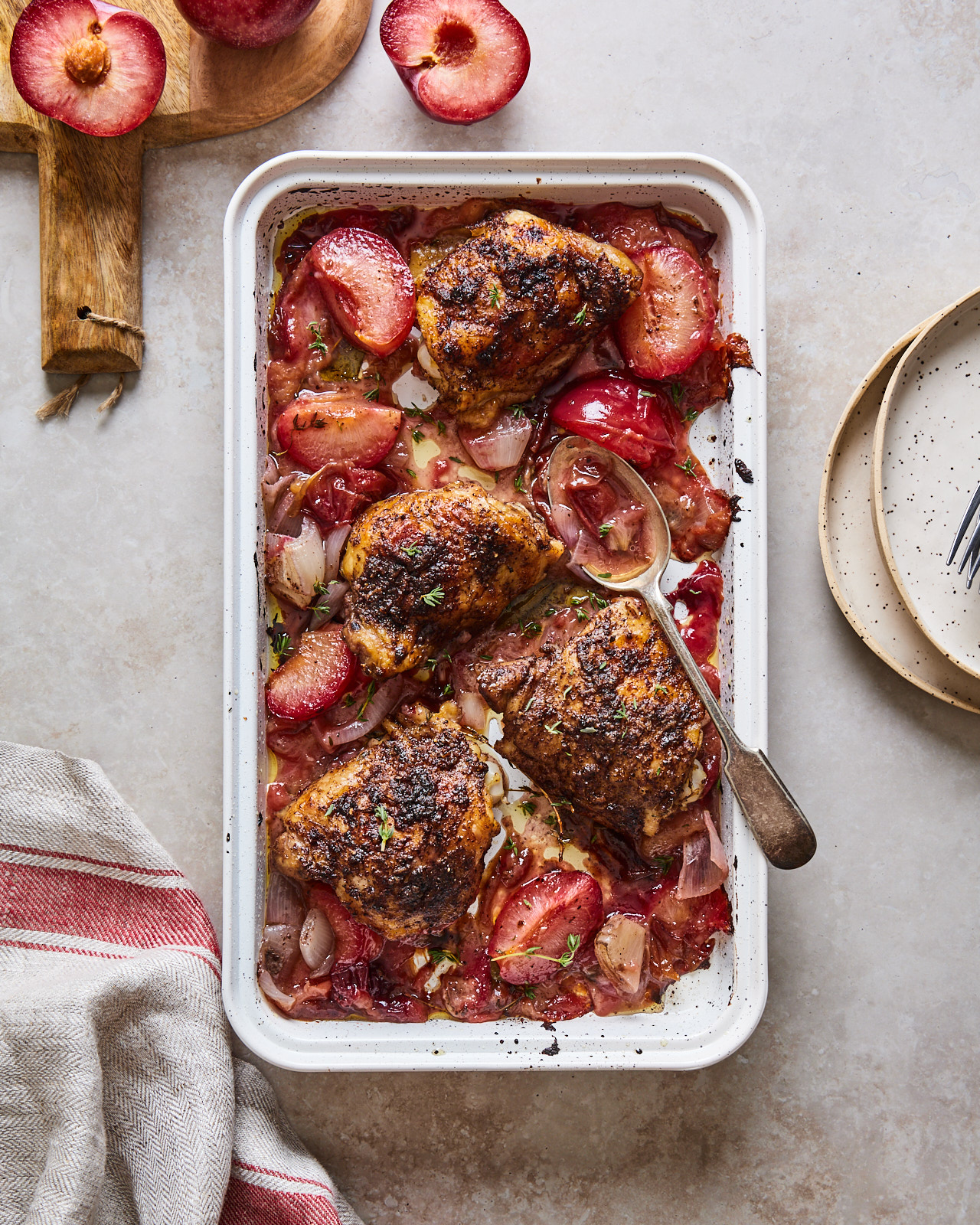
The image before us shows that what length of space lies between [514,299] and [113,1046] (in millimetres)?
2378

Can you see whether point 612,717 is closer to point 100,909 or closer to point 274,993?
point 274,993

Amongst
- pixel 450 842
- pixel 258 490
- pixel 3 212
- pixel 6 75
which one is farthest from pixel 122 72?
pixel 450 842

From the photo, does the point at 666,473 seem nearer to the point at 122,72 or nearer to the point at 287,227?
the point at 287,227

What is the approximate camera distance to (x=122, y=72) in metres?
2.50

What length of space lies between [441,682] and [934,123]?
7.64 feet

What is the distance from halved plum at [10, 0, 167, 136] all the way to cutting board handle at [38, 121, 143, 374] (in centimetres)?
12

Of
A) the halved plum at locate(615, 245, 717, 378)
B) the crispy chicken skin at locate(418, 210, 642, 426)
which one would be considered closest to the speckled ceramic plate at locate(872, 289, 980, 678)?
the halved plum at locate(615, 245, 717, 378)

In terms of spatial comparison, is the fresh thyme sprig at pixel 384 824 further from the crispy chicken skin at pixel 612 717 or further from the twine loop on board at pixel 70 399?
the twine loop on board at pixel 70 399

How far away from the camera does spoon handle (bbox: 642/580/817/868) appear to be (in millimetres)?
2354

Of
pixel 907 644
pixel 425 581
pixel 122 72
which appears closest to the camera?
pixel 425 581

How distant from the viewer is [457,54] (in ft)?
8.32

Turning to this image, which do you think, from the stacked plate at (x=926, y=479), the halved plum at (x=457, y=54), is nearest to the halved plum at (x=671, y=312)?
the stacked plate at (x=926, y=479)

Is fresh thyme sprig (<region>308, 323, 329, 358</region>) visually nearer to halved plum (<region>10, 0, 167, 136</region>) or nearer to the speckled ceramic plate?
halved plum (<region>10, 0, 167, 136</region>)

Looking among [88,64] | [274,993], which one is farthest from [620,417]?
[274,993]
